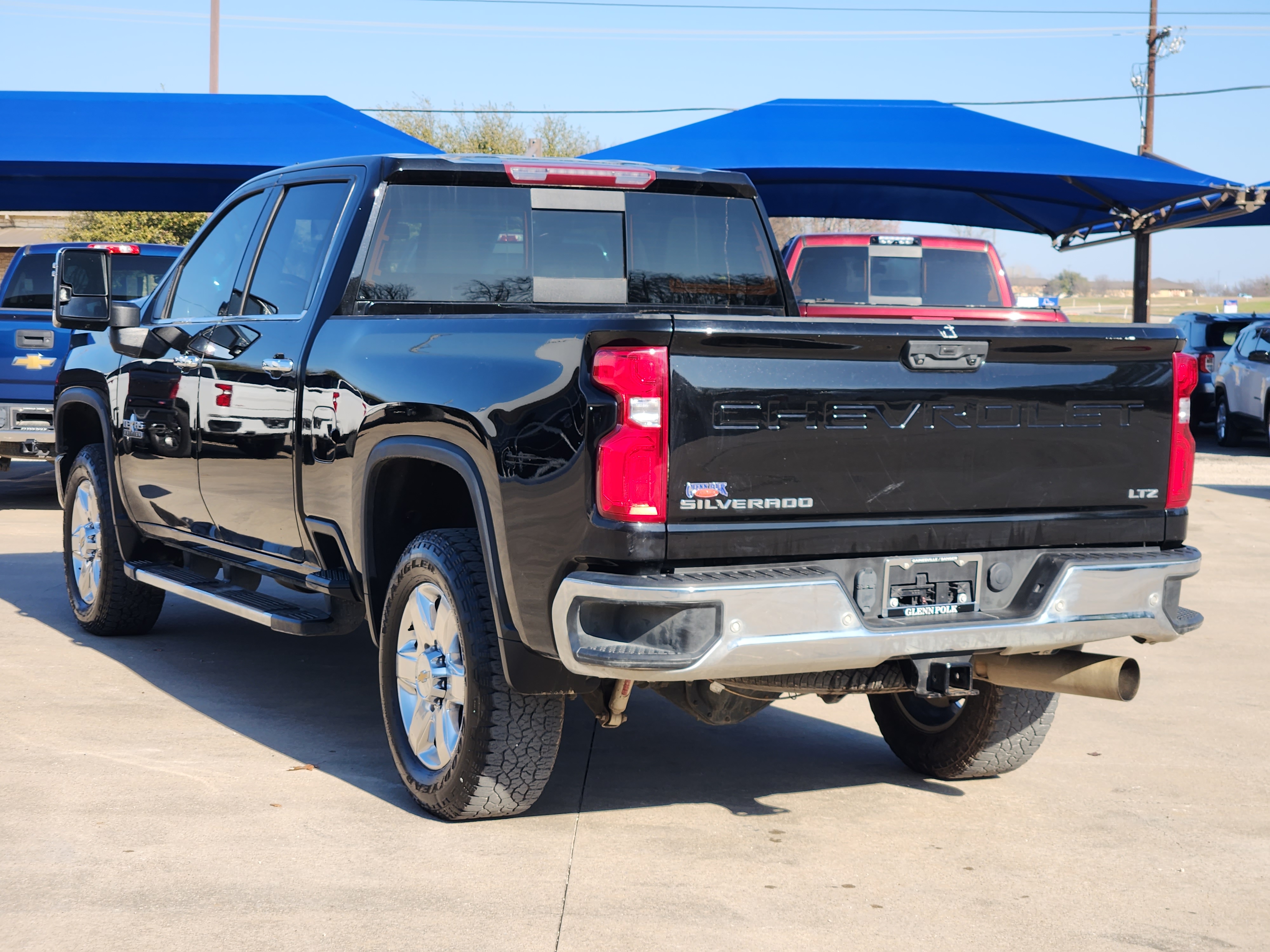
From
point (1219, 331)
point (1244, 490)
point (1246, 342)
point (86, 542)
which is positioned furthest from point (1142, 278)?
point (86, 542)

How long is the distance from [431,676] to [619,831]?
2.44 ft

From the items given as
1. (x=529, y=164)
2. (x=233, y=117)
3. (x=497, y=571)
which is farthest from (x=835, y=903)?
(x=233, y=117)

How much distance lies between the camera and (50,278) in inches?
498

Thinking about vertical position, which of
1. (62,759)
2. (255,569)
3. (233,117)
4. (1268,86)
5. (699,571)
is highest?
(1268,86)

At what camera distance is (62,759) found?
5.02 m

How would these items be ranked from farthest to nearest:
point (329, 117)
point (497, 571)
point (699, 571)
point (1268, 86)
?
1. point (1268, 86)
2. point (329, 117)
3. point (497, 571)
4. point (699, 571)

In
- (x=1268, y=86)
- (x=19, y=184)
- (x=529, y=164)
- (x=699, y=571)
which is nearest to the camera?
(x=699, y=571)

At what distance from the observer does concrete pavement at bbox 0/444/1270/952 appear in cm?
366

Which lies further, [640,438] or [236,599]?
[236,599]

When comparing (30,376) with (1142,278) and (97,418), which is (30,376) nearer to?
(97,418)

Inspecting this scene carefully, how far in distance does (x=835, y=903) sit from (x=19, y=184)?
53.5 ft

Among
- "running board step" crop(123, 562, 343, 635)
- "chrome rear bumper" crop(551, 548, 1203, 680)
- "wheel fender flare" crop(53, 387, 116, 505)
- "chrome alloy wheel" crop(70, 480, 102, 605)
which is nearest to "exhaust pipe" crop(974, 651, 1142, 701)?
"chrome rear bumper" crop(551, 548, 1203, 680)

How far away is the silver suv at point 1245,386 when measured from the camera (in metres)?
19.5

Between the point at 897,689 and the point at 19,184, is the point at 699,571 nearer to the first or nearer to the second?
the point at 897,689
